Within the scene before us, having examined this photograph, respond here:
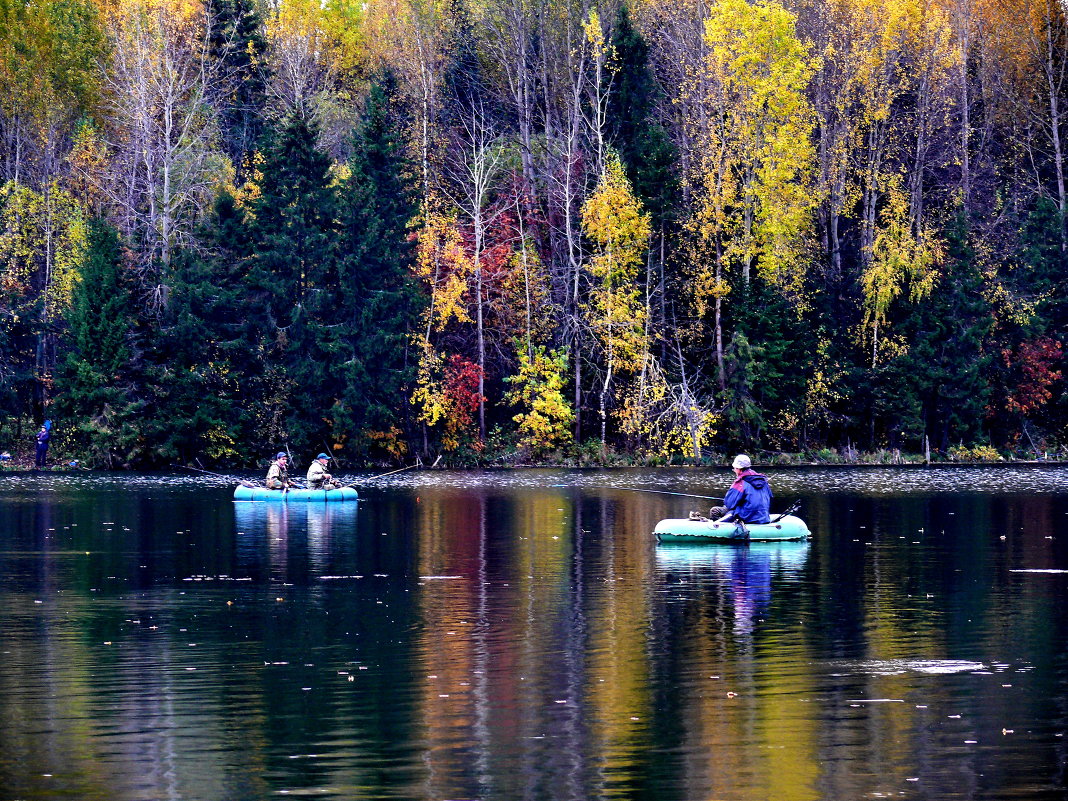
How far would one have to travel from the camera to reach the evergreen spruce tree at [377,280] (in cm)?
6606

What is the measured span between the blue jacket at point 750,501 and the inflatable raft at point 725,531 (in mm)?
176

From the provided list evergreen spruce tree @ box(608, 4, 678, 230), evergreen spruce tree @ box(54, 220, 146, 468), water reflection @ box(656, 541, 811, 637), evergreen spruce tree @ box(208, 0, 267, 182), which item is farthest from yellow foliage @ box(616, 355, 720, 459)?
water reflection @ box(656, 541, 811, 637)

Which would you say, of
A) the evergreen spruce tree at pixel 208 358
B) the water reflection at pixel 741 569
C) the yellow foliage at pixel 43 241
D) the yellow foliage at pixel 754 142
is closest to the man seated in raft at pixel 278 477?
the water reflection at pixel 741 569

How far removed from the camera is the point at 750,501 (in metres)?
32.8

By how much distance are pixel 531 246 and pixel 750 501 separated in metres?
38.4

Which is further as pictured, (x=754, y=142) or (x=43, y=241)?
(x=43, y=241)

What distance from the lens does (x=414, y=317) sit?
67938 millimetres

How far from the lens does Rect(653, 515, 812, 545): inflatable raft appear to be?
32.3 metres

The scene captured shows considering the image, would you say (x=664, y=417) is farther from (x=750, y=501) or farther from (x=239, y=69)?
(x=750, y=501)

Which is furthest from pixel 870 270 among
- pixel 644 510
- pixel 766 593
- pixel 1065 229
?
pixel 766 593

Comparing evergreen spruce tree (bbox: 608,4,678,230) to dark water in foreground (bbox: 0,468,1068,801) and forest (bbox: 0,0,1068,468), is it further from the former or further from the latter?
dark water in foreground (bbox: 0,468,1068,801)

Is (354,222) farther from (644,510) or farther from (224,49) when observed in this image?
(644,510)

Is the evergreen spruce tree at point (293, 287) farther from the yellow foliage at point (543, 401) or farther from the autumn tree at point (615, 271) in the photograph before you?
the autumn tree at point (615, 271)

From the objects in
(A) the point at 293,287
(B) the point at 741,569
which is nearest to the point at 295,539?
(B) the point at 741,569
